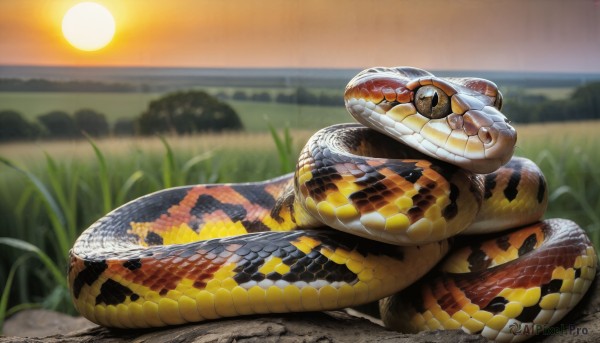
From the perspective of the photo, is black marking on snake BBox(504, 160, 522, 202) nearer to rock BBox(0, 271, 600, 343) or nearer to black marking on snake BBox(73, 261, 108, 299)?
rock BBox(0, 271, 600, 343)

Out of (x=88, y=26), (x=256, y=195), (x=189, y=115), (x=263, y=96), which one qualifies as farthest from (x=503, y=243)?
(x=88, y=26)

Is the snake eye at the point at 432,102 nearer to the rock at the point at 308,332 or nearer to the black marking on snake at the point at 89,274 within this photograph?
the rock at the point at 308,332

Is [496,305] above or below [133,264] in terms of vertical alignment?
below

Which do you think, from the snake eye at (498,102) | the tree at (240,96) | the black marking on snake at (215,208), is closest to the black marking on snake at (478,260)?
the snake eye at (498,102)

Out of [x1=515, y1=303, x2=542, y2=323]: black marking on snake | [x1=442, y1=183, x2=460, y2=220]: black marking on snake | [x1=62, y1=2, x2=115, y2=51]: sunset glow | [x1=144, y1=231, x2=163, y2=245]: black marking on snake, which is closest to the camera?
[x1=442, y1=183, x2=460, y2=220]: black marking on snake

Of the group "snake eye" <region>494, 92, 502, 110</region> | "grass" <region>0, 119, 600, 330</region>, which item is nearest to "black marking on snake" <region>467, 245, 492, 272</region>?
"snake eye" <region>494, 92, 502, 110</region>

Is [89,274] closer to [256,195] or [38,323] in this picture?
[256,195]
